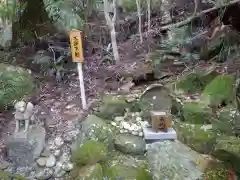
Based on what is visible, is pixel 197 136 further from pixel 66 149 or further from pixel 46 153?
pixel 46 153

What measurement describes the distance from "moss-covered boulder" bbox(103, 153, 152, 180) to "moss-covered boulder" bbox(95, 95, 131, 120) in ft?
2.24

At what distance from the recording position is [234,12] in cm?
492

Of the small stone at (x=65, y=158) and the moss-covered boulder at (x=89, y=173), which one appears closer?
the moss-covered boulder at (x=89, y=173)

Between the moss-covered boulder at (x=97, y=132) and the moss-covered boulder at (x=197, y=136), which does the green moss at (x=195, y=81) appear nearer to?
the moss-covered boulder at (x=197, y=136)

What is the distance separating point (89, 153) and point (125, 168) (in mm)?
427

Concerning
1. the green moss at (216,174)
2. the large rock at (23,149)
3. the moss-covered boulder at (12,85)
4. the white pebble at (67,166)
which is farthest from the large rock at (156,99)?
the moss-covered boulder at (12,85)

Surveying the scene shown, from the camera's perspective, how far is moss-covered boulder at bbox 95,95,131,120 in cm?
360

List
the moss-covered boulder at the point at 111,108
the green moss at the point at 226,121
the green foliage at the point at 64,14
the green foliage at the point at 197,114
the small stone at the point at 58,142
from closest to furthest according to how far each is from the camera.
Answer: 1. the green moss at the point at 226,121
2. the small stone at the point at 58,142
3. the green foliage at the point at 197,114
4. the moss-covered boulder at the point at 111,108
5. the green foliage at the point at 64,14

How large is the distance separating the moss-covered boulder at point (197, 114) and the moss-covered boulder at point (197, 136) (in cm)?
12

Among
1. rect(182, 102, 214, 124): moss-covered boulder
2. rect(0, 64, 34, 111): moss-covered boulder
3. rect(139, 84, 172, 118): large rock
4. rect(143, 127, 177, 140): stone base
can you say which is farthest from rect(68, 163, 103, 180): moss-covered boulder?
rect(0, 64, 34, 111): moss-covered boulder

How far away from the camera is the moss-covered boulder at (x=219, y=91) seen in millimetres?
3633

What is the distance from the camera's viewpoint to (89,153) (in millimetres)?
3029

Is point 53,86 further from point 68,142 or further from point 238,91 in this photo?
point 238,91

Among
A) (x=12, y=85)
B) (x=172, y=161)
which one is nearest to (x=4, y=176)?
(x=172, y=161)
